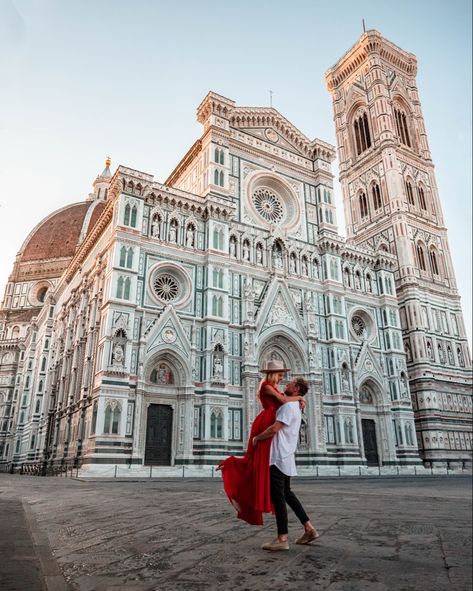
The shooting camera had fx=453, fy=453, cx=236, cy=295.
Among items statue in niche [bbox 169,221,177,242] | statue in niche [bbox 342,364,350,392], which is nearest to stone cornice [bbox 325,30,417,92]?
statue in niche [bbox 169,221,177,242]

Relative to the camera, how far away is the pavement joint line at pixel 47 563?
3176 mm

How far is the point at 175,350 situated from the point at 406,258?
24.2m

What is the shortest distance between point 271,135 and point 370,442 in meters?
24.3

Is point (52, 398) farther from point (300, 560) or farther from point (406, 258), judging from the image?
point (300, 560)

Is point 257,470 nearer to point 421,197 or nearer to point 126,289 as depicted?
point 126,289

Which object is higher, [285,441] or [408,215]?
[408,215]

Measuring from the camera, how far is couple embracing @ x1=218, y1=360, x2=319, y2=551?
4402 millimetres

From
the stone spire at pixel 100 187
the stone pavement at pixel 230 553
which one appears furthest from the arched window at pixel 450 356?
the stone spire at pixel 100 187

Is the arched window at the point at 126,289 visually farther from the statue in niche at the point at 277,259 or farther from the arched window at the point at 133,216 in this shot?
the statue in niche at the point at 277,259

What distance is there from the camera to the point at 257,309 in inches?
1148

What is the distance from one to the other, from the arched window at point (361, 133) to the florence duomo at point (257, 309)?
0.15 metres

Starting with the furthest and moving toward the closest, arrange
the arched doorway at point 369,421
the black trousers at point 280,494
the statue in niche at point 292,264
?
the statue in niche at point 292,264 → the arched doorway at point 369,421 → the black trousers at point 280,494

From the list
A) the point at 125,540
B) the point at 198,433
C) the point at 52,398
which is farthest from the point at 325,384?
the point at 125,540

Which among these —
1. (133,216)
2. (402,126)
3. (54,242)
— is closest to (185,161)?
(133,216)
